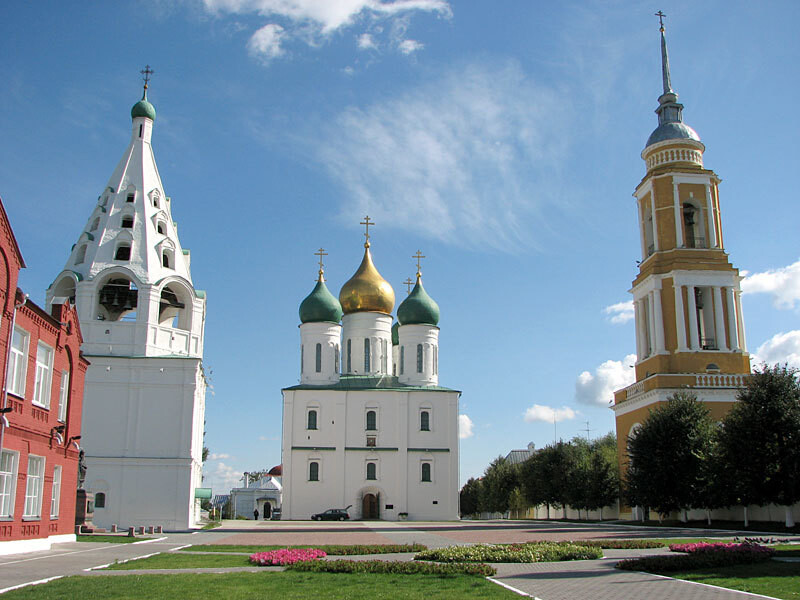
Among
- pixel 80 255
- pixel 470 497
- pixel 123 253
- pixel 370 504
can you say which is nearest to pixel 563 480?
pixel 370 504

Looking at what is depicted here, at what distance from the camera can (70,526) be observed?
2183 centimetres

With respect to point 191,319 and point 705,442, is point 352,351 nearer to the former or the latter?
point 191,319

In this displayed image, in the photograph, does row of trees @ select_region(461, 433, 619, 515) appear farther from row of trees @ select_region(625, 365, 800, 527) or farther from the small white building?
the small white building

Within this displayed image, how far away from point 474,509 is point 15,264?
70622 mm

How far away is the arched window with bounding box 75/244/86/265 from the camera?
35106 millimetres

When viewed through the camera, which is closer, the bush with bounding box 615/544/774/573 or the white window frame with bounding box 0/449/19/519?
the bush with bounding box 615/544/774/573

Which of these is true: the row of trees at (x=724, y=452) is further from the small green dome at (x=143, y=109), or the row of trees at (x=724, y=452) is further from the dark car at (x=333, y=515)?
the small green dome at (x=143, y=109)

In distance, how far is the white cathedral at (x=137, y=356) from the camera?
1267 inches

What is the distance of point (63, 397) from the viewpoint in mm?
21641

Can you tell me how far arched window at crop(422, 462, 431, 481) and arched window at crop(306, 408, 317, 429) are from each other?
24.7 feet

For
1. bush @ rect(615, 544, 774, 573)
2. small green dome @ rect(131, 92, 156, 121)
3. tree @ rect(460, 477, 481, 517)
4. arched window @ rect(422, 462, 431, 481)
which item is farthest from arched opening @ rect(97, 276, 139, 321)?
tree @ rect(460, 477, 481, 517)

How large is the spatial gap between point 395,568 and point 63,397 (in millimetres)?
12674

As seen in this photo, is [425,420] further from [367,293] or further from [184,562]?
[184,562]

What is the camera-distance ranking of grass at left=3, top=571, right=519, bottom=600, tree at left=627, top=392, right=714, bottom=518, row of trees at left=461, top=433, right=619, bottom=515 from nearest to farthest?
grass at left=3, top=571, right=519, bottom=600 → tree at left=627, top=392, right=714, bottom=518 → row of trees at left=461, top=433, right=619, bottom=515
